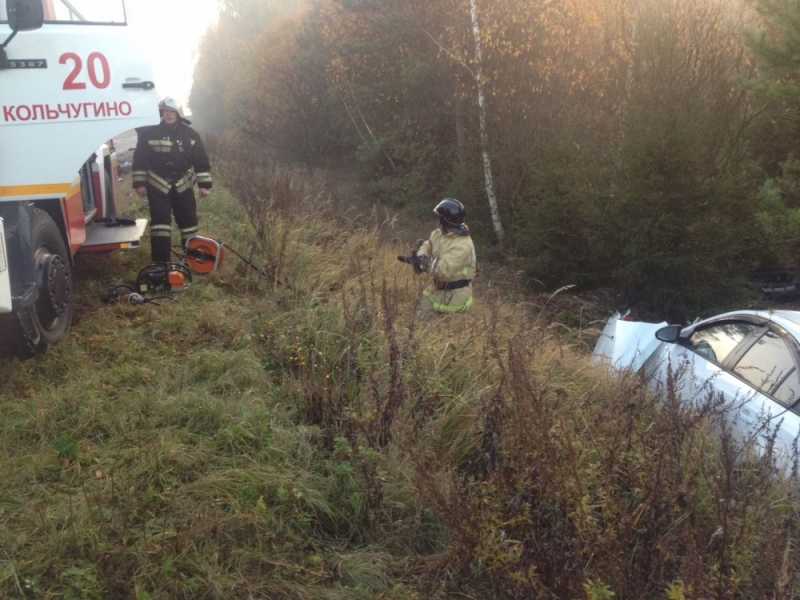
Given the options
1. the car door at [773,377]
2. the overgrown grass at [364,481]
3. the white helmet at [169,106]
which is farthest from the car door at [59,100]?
the car door at [773,377]

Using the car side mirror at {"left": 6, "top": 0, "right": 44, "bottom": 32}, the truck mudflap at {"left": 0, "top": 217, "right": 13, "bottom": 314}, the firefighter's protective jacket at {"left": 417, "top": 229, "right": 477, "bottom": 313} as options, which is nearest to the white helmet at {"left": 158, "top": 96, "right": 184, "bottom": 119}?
the car side mirror at {"left": 6, "top": 0, "right": 44, "bottom": 32}

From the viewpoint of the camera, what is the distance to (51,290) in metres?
4.64

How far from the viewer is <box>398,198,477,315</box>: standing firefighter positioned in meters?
5.98

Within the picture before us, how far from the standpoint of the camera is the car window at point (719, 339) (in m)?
5.23

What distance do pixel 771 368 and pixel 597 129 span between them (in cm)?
912

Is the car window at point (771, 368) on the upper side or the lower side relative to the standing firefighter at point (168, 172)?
lower

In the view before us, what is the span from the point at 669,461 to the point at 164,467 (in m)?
2.23

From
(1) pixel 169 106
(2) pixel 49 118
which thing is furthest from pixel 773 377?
(1) pixel 169 106

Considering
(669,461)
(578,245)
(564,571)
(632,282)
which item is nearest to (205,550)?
(564,571)

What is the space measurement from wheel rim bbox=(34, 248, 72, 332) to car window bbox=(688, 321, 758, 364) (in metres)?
4.49

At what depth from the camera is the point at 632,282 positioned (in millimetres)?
10773

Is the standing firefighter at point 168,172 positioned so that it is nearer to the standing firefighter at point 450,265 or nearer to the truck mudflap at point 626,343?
the standing firefighter at point 450,265

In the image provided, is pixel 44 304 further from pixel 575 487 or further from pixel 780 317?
pixel 780 317

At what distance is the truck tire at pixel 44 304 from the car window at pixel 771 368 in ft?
14.5
